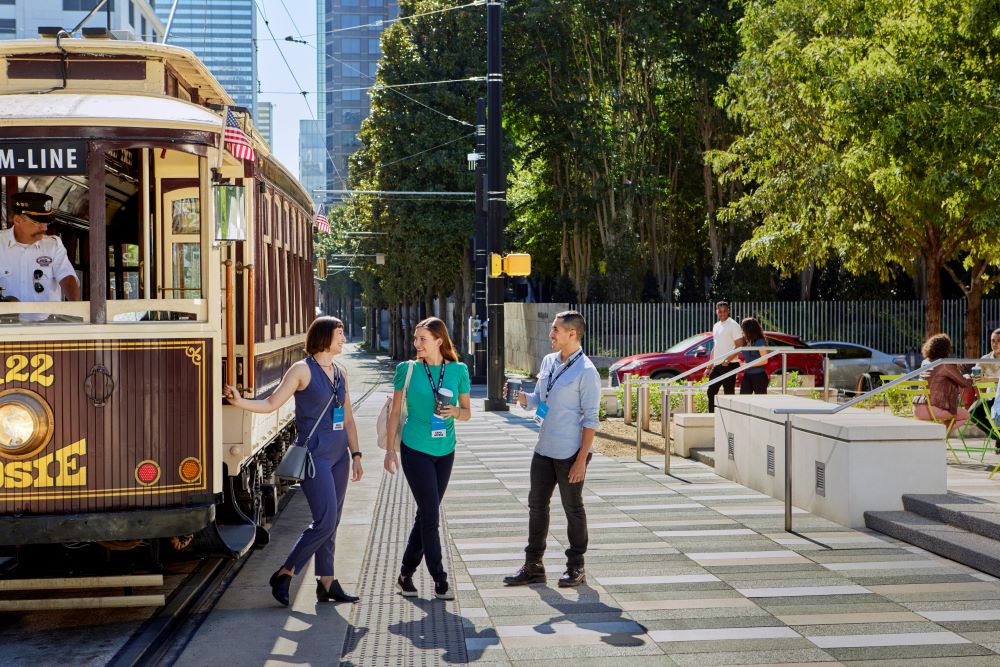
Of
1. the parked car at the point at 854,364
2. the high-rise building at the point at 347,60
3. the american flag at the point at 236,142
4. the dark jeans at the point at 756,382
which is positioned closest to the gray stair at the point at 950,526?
the american flag at the point at 236,142

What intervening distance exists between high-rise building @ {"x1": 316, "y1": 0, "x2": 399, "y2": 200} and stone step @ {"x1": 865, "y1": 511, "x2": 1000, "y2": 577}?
164 meters

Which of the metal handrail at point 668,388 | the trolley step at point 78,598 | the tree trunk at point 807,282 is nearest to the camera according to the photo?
the trolley step at point 78,598

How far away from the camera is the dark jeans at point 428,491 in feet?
26.1

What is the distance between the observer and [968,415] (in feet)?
43.9

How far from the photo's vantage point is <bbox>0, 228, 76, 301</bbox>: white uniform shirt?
764cm

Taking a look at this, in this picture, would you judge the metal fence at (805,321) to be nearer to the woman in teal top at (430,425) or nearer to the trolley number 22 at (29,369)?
the woman in teal top at (430,425)

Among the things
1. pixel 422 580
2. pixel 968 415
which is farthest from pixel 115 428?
pixel 968 415

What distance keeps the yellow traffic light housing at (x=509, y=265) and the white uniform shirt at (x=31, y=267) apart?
52.6 feet

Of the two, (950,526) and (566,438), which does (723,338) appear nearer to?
(950,526)

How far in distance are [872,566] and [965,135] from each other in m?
11.3

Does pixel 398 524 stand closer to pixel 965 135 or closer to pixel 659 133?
pixel 965 135

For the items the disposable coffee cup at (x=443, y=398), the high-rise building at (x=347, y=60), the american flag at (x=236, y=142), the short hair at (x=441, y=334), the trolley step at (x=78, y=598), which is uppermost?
the high-rise building at (x=347, y=60)

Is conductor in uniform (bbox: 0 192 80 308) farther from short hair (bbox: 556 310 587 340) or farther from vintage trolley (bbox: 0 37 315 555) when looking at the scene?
short hair (bbox: 556 310 587 340)

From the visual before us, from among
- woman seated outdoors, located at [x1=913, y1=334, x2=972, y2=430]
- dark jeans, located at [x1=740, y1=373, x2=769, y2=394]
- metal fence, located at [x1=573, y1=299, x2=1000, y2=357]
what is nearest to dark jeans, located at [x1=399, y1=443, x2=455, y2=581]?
woman seated outdoors, located at [x1=913, y1=334, x2=972, y2=430]
